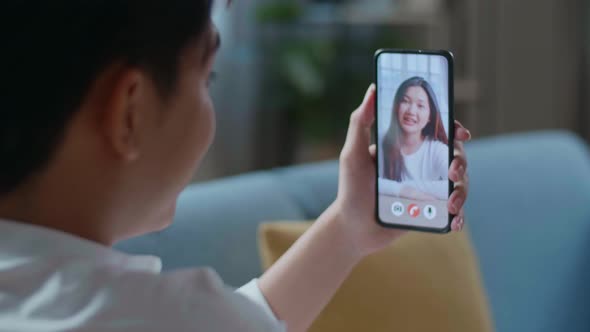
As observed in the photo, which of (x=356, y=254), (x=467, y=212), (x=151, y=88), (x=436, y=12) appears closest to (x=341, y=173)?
(x=356, y=254)

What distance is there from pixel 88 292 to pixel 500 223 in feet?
3.92

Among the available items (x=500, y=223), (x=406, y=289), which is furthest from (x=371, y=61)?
(x=406, y=289)

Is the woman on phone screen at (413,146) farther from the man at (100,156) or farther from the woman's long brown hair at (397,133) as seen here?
the man at (100,156)

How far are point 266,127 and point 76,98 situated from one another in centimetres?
268

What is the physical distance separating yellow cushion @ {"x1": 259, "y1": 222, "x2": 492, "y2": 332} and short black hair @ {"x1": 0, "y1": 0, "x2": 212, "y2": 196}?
0.68m

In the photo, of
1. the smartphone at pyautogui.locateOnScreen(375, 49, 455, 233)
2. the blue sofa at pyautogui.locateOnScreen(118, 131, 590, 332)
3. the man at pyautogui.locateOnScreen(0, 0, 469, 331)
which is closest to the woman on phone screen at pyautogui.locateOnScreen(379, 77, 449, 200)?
the smartphone at pyautogui.locateOnScreen(375, 49, 455, 233)

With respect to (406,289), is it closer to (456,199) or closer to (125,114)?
(456,199)

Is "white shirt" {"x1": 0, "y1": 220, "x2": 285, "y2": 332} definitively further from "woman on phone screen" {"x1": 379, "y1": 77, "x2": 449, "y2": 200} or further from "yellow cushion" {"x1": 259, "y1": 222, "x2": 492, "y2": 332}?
"yellow cushion" {"x1": 259, "y1": 222, "x2": 492, "y2": 332}

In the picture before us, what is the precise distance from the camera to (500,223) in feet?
5.49

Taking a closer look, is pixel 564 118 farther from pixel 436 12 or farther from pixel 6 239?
pixel 6 239

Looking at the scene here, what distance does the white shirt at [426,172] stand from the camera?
0.93 meters

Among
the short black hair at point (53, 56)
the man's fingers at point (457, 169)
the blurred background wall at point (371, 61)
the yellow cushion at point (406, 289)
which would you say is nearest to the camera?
the short black hair at point (53, 56)

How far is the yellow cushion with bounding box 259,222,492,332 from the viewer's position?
1.26m

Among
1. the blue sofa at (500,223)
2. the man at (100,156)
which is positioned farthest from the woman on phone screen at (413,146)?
the blue sofa at (500,223)
